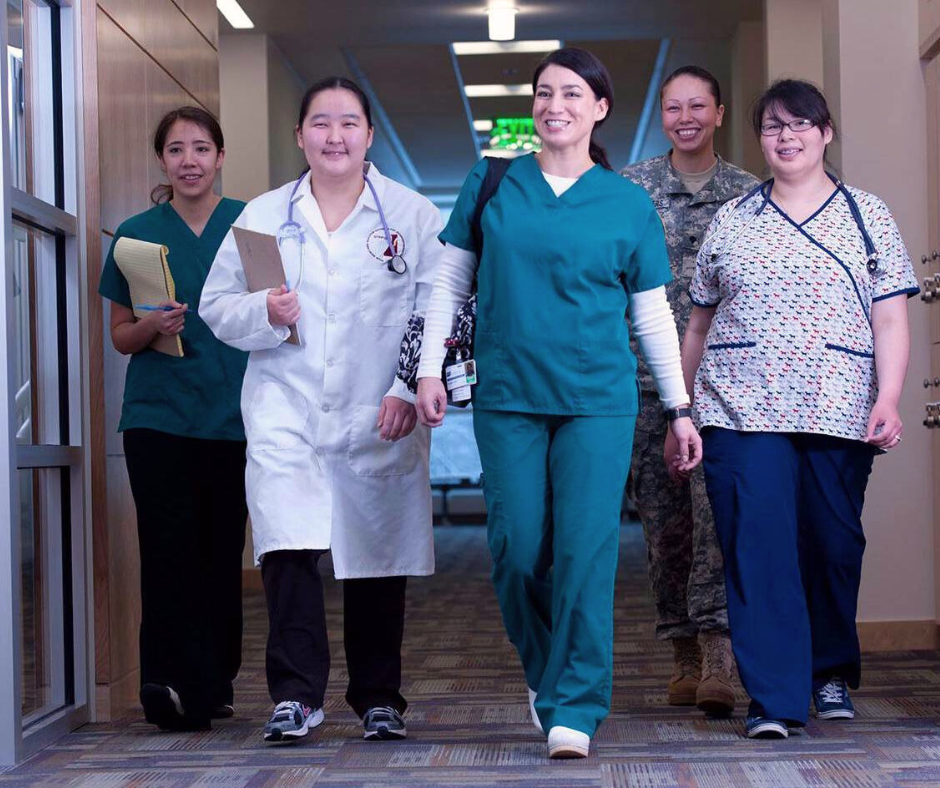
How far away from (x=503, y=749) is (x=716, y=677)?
2.19 ft

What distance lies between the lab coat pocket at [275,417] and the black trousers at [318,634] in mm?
236

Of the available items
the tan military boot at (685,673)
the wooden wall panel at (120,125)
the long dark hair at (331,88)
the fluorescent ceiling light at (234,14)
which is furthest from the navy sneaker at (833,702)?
the fluorescent ceiling light at (234,14)

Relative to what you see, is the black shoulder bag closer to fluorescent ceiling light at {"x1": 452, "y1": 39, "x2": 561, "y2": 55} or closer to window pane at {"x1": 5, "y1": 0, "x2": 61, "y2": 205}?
window pane at {"x1": 5, "y1": 0, "x2": 61, "y2": 205}

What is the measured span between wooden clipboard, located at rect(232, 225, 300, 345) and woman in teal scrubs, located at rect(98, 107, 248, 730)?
0.98ft

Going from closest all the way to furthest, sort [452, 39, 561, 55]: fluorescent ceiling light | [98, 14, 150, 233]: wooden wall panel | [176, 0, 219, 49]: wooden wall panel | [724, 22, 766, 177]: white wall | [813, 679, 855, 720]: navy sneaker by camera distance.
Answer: [813, 679, 855, 720]: navy sneaker, [98, 14, 150, 233]: wooden wall panel, [176, 0, 219, 49]: wooden wall panel, [724, 22, 766, 177]: white wall, [452, 39, 561, 55]: fluorescent ceiling light

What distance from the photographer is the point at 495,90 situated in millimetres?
9523

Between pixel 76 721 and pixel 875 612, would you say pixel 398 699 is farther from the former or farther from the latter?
pixel 875 612

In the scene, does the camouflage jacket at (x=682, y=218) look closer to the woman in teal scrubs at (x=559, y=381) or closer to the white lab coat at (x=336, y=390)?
the woman in teal scrubs at (x=559, y=381)

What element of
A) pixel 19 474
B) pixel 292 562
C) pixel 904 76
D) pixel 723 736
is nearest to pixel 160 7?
pixel 19 474

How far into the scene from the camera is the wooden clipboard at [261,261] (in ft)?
9.33

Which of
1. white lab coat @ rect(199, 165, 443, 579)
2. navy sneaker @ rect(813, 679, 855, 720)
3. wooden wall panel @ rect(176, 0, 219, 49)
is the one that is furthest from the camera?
wooden wall panel @ rect(176, 0, 219, 49)

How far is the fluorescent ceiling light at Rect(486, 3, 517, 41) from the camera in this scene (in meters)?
7.18

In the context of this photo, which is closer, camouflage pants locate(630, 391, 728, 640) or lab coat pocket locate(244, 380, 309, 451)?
lab coat pocket locate(244, 380, 309, 451)

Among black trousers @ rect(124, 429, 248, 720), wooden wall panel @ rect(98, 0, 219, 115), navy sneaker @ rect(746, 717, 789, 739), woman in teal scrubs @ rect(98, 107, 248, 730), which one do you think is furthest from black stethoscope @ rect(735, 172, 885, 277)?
wooden wall panel @ rect(98, 0, 219, 115)
